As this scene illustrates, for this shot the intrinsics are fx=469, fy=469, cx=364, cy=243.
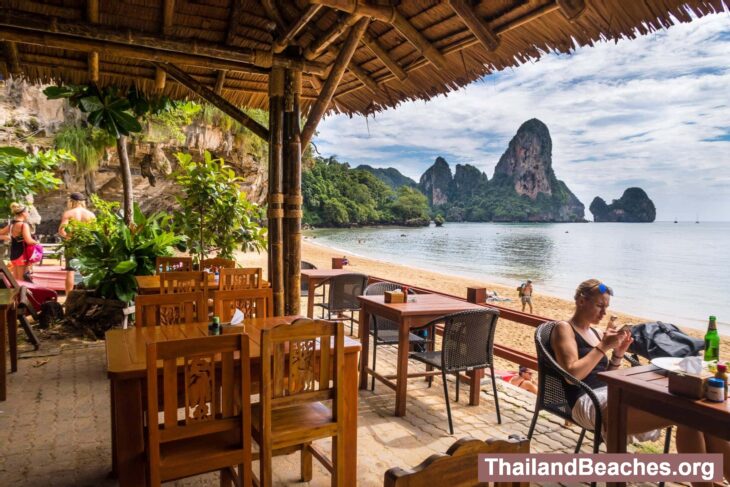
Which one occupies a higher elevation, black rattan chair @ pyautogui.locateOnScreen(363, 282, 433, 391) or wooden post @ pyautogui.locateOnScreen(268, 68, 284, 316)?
wooden post @ pyautogui.locateOnScreen(268, 68, 284, 316)

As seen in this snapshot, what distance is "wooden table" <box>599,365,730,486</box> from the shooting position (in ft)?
5.92

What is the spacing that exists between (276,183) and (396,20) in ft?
6.05

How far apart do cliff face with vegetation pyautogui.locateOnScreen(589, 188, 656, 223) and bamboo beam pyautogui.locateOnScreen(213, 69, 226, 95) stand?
369 ft

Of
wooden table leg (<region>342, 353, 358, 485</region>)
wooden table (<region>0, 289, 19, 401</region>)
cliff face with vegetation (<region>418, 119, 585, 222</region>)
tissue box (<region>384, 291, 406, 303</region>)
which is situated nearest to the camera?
wooden table leg (<region>342, 353, 358, 485</region>)

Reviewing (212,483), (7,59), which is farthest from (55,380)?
(7,59)

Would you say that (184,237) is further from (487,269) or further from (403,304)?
(487,269)

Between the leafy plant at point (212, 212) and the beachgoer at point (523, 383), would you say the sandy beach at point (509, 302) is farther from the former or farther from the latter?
the leafy plant at point (212, 212)

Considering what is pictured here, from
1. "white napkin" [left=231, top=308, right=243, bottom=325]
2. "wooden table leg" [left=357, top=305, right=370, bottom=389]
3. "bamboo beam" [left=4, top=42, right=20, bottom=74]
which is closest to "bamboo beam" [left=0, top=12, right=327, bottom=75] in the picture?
"bamboo beam" [left=4, top=42, right=20, bottom=74]

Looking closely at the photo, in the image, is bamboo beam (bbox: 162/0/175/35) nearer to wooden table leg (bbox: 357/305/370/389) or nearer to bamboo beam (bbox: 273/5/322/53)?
bamboo beam (bbox: 273/5/322/53)

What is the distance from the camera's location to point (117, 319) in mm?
5684

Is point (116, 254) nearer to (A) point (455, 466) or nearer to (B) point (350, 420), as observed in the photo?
(B) point (350, 420)

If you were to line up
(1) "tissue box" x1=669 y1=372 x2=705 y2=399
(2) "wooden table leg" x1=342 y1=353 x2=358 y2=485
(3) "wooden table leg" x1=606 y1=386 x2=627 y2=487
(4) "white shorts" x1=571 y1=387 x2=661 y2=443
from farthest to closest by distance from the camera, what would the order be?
(4) "white shorts" x1=571 y1=387 x2=661 y2=443 < (2) "wooden table leg" x1=342 y1=353 x2=358 y2=485 < (3) "wooden table leg" x1=606 y1=386 x2=627 y2=487 < (1) "tissue box" x1=669 y1=372 x2=705 y2=399

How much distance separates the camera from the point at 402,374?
11.7 ft

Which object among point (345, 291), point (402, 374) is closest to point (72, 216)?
point (345, 291)
